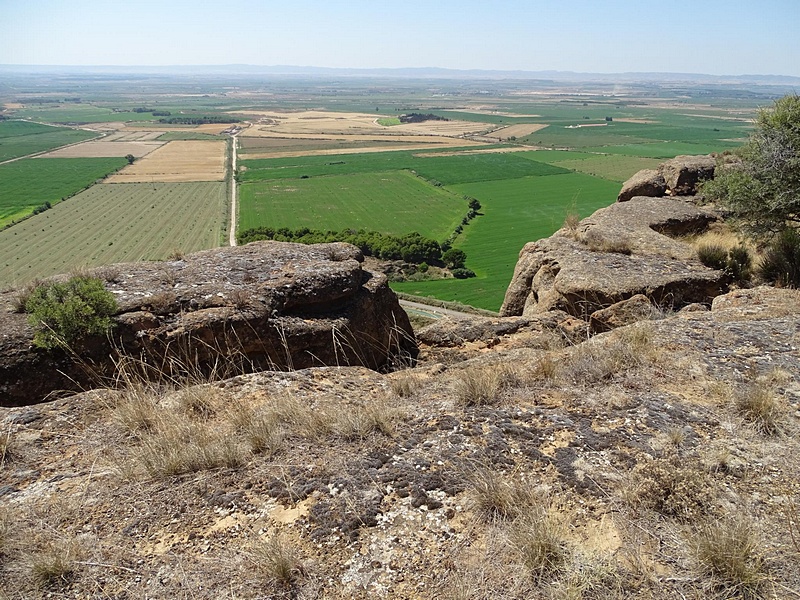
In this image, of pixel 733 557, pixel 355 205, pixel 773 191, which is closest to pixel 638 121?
pixel 355 205

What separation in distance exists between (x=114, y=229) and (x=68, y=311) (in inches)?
2351

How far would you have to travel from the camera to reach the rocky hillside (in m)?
3.23

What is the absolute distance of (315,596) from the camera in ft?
10.4

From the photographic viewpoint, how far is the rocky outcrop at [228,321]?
7207 mm

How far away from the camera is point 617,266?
1136cm

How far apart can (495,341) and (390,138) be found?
149796 millimetres

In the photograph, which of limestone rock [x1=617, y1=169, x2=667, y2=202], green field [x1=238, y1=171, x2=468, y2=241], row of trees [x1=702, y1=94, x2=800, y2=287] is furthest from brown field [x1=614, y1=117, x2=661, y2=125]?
row of trees [x1=702, y1=94, x2=800, y2=287]

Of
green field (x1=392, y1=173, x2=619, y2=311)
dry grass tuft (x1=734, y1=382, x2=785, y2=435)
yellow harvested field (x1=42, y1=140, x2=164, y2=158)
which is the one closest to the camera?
dry grass tuft (x1=734, y1=382, x2=785, y2=435)

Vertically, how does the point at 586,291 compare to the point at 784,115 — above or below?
below

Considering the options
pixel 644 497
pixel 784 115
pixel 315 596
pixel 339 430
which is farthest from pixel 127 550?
pixel 784 115

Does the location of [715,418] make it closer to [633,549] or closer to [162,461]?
[633,549]

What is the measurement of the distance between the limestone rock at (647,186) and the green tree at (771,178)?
6184 millimetres

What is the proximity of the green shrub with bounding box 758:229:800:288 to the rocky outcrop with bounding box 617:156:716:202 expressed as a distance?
7921mm

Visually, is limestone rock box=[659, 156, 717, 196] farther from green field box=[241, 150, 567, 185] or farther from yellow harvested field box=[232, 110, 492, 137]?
yellow harvested field box=[232, 110, 492, 137]
